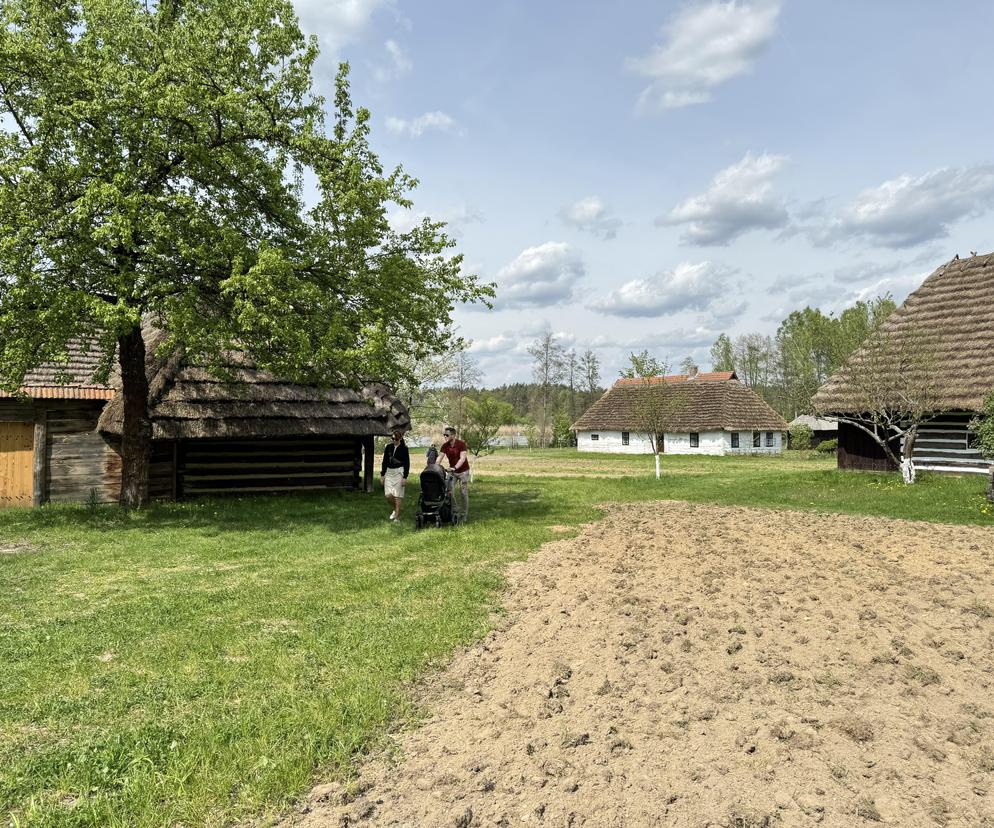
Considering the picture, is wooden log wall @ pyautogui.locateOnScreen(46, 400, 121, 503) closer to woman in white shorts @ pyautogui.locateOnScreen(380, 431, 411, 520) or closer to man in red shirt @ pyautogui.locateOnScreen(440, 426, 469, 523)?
woman in white shorts @ pyautogui.locateOnScreen(380, 431, 411, 520)

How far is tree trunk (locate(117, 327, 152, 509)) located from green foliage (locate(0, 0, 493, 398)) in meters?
0.56

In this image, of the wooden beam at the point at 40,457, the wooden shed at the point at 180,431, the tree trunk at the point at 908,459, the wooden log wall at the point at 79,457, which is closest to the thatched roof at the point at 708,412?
the tree trunk at the point at 908,459

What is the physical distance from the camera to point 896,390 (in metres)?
18.7

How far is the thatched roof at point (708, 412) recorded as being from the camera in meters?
43.5

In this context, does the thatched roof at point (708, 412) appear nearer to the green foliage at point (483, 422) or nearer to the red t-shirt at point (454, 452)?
the green foliage at point (483, 422)

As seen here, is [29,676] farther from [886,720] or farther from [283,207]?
[283,207]

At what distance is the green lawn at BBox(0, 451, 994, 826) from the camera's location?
3.61m

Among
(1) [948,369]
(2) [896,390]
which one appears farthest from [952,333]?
(2) [896,390]

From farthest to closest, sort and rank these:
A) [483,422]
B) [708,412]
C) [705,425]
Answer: [708,412], [705,425], [483,422]

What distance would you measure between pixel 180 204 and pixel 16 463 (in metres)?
8.36

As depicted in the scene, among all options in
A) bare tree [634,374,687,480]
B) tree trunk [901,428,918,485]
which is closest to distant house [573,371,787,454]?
bare tree [634,374,687,480]

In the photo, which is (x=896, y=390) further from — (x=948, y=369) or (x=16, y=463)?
(x=16, y=463)

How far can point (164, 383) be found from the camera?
14703 mm

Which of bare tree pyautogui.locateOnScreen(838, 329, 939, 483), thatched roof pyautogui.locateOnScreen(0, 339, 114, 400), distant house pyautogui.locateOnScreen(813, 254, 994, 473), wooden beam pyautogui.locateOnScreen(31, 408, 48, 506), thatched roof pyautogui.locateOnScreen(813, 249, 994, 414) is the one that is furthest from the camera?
distant house pyautogui.locateOnScreen(813, 254, 994, 473)
